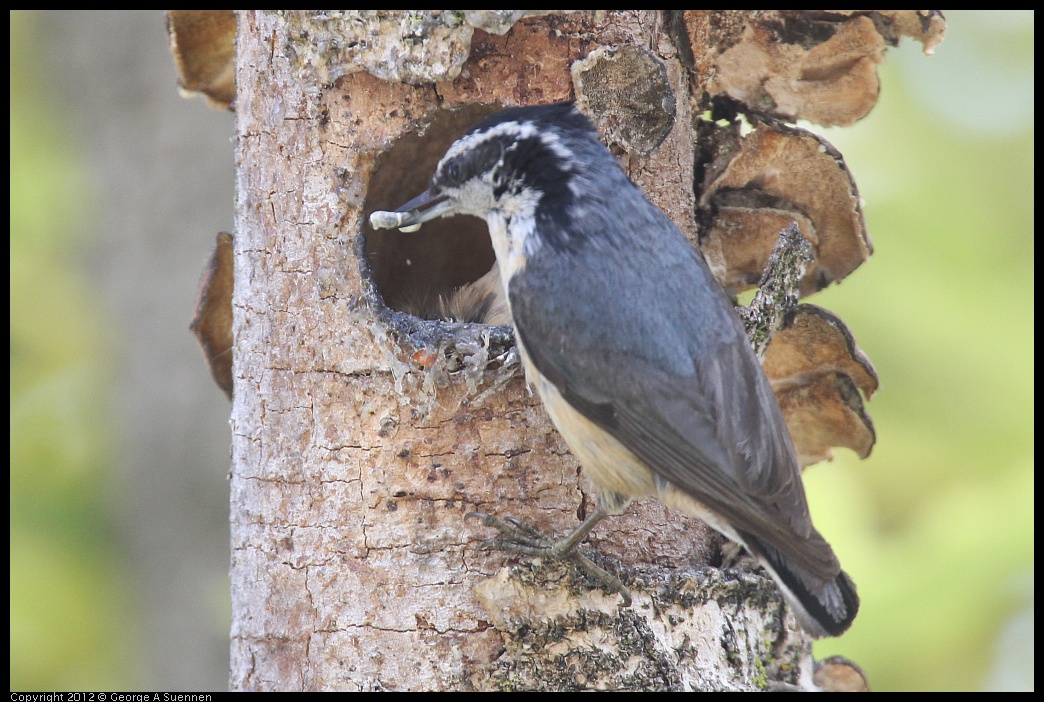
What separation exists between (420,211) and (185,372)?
2.37 m

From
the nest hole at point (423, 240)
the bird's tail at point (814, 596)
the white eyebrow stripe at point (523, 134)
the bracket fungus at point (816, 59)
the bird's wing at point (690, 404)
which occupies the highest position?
the bracket fungus at point (816, 59)

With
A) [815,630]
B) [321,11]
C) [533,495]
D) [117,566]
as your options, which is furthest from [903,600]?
[117,566]

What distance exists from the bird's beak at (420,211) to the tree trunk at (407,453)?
107 millimetres

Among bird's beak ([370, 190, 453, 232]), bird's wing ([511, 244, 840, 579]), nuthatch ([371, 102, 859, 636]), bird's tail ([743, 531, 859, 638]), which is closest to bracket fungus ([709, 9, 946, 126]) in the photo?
nuthatch ([371, 102, 859, 636])

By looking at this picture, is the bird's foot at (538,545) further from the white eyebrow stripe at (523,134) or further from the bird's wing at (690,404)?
the white eyebrow stripe at (523,134)

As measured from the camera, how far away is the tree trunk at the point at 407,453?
2482 millimetres

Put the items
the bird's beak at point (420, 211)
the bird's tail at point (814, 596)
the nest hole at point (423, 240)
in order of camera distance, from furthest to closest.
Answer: the nest hole at point (423, 240) → the bird's beak at point (420, 211) → the bird's tail at point (814, 596)

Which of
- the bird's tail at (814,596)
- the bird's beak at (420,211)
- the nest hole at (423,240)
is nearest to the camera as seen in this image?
the bird's tail at (814,596)

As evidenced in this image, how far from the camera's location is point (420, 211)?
293cm

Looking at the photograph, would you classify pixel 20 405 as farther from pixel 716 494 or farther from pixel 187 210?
pixel 716 494

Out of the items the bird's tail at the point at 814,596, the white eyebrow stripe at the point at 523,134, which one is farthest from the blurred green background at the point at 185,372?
the white eyebrow stripe at the point at 523,134

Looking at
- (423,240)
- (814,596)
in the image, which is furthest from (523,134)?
(814,596)

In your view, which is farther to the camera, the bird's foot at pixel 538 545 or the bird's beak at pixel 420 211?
the bird's beak at pixel 420 211

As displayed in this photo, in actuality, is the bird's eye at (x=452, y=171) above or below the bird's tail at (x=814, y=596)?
above
